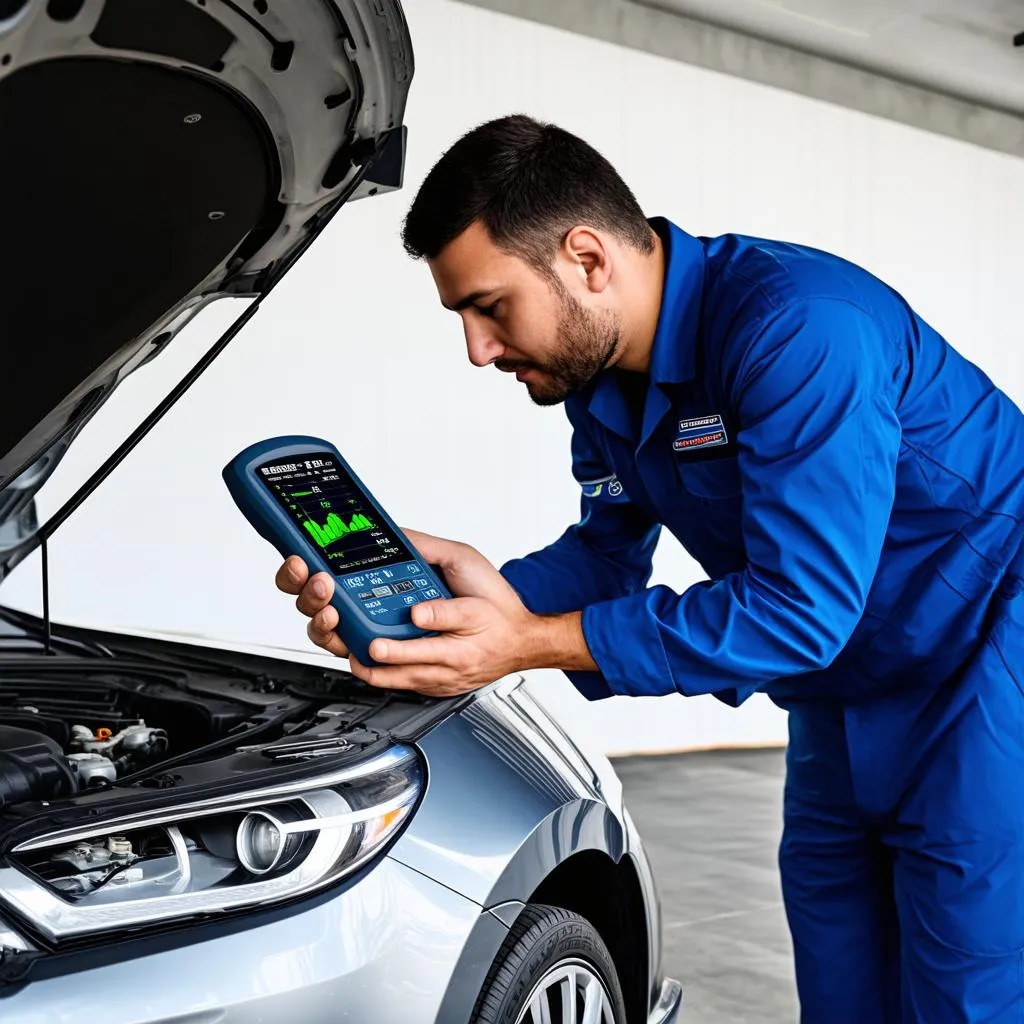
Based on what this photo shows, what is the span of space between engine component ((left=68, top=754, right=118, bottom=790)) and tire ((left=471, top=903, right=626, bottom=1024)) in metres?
0.51

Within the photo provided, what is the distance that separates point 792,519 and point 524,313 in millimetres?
416

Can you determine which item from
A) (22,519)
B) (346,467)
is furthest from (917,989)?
(22,519)

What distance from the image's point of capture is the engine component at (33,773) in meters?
1.33

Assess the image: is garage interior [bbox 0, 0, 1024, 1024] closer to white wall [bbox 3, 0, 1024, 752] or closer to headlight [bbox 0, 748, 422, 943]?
white wall [bbox 3, 0, 1024, 752]

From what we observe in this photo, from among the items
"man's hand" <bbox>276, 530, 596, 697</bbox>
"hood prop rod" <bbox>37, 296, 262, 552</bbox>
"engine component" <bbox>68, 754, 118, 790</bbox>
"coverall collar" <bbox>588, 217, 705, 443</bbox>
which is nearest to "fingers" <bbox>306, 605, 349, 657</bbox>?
"man's hand" <bbox>276, 530, 596, 697</bbox>

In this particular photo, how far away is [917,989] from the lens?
5.42ft

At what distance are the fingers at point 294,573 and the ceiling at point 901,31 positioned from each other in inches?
173

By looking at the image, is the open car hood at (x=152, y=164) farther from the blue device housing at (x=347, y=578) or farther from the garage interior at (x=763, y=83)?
the garage interior at (x=763, y=83)

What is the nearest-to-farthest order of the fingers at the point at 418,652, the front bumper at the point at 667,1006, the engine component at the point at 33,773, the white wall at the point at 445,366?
1. the engine component at the point at 33,773
2. the fingers at the point at 418,652
3. the front bumper at the point at 667,1006
4. the white wall at the point at 445,366

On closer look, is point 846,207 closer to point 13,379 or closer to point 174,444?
point 174,444

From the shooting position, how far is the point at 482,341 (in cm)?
157

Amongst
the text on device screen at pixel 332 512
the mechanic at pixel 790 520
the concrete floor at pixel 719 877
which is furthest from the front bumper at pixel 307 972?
the concrete floor at pixel 719 877

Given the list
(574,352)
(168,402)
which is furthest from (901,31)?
(168,402)

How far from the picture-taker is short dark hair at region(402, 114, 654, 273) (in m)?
1.49
